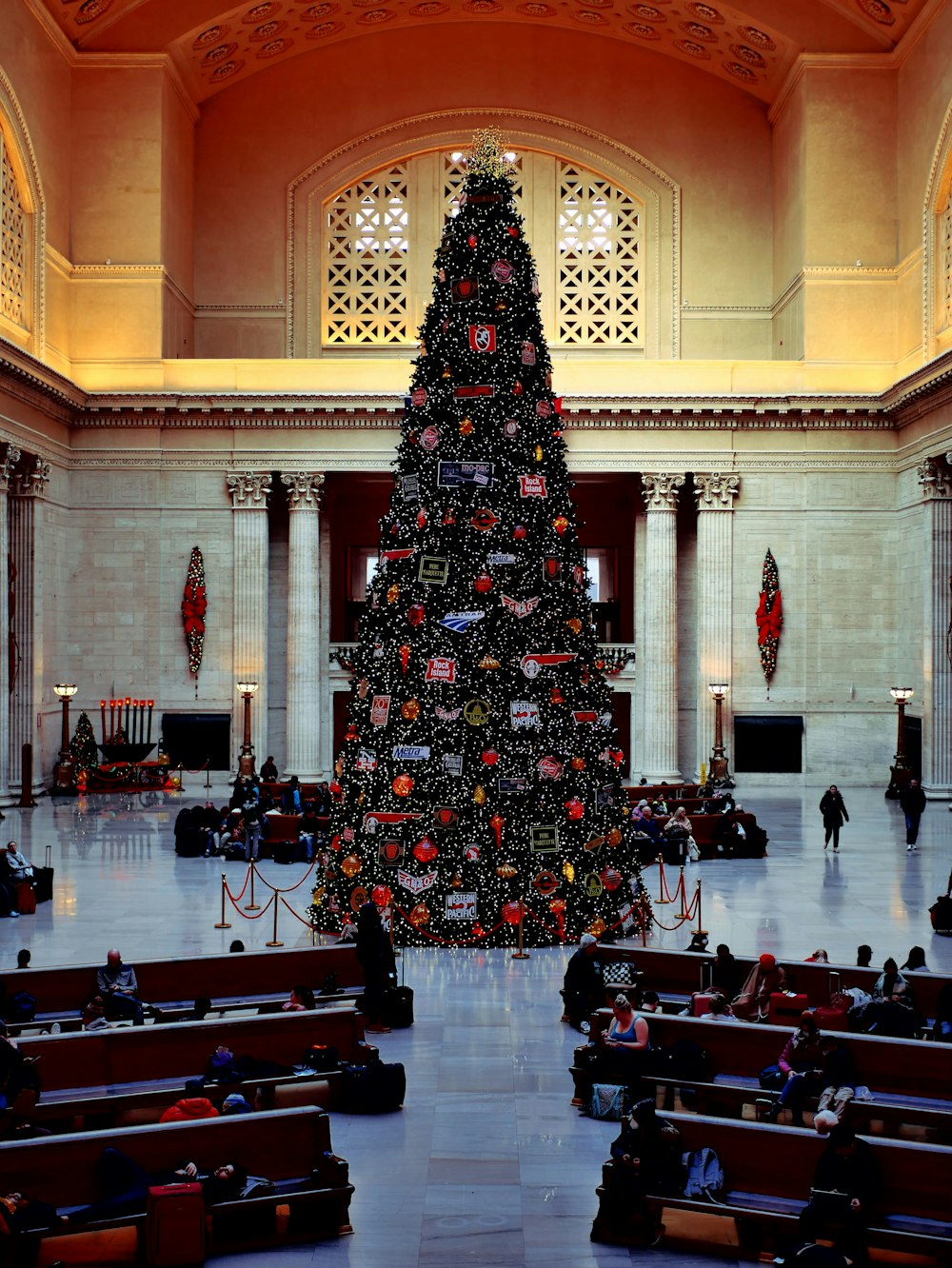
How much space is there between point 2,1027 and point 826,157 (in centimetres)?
3088

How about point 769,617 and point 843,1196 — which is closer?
point 843,1196

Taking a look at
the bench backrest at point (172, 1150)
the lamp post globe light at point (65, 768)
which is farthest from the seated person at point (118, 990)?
the lamp post globe light at point (65, 768)

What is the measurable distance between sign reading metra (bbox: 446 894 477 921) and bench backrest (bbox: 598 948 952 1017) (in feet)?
8.06

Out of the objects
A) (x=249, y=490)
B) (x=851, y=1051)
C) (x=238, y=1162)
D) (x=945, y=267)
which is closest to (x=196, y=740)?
(x=249, y=490)

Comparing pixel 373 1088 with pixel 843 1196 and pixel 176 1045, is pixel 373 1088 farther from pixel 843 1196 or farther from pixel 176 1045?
pixel 843 1196

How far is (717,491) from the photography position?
3491 centimetres

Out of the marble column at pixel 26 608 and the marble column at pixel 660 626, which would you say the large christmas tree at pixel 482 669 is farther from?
the marble column at pixel 660 626

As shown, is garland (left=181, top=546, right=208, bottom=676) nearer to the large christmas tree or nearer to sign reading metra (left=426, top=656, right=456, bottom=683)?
the large christmas tree

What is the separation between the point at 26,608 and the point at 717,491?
55.1ft

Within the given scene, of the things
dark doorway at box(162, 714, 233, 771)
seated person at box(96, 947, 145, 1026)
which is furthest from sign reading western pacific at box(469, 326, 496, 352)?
dark doorway at box(162, 714, 233, 771)

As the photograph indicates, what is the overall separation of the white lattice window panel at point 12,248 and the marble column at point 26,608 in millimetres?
3374

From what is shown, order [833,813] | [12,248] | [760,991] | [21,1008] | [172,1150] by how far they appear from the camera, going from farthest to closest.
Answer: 1. [12,248]
2. [833,813]
3. [760,991]
4. [21,1008]
5. [172,1150]

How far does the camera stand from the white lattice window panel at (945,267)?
31.1m

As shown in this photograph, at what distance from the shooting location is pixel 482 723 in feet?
51.8
